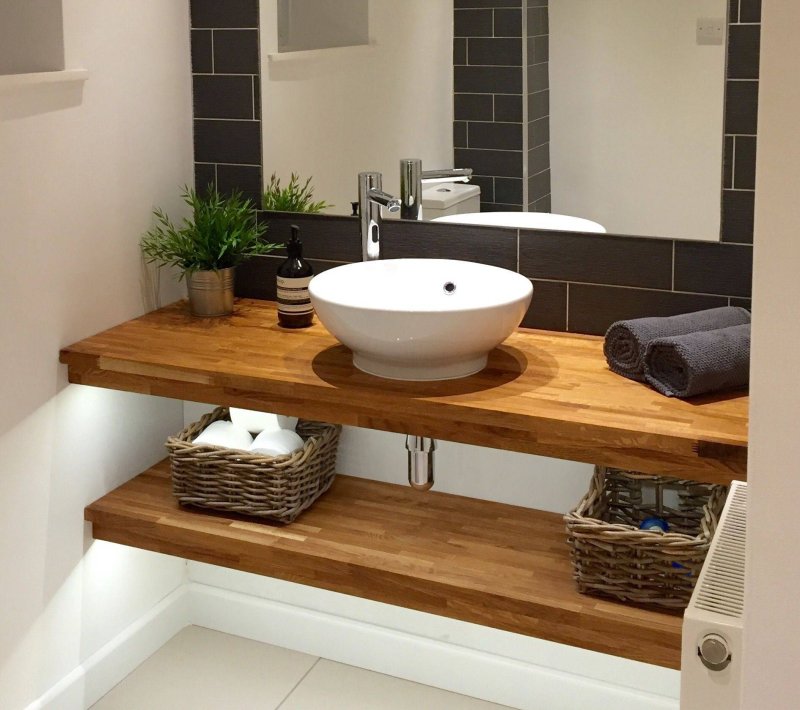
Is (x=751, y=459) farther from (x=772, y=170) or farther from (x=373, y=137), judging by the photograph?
(x=373, y=137)

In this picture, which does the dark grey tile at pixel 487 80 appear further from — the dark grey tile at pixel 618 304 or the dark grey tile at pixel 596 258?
the dark grey tile at pixel 618 304

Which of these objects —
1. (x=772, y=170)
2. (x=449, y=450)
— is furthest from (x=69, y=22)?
(x=772, y=170)

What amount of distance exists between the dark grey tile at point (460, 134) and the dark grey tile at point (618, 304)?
434 millimetres

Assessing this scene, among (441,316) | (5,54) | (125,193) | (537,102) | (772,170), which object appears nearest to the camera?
(772,170)

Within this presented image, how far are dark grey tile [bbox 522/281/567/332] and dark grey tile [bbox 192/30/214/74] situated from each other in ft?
3.51

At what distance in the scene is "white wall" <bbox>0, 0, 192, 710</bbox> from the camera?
2.42 meters

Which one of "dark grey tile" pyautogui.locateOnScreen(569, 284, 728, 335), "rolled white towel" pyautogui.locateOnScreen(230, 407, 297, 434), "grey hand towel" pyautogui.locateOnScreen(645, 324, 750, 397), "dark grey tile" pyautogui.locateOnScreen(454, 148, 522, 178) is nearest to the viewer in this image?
"grey hand towel" pyautogui.locateOnScreen(645, 324, 750, 397)

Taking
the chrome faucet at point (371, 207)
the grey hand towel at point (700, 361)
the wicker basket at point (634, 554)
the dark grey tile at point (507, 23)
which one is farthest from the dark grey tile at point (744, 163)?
the chrome faucet at point (371, 207)

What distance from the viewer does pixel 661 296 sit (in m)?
2.55

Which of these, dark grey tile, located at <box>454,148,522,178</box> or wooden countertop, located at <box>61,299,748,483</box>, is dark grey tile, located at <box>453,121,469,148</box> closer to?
dark grey tile, located at <box>454,148,522,178</box>

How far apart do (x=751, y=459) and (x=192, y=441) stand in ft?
6.13

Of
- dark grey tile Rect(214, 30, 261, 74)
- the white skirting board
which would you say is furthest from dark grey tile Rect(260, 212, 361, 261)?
the white skirting board

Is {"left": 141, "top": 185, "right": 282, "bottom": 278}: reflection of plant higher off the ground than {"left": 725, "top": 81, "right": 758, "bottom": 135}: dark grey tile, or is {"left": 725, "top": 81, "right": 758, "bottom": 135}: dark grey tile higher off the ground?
{"left": 725, "top": 81, "right": 758, "bottom": 135}: dark grey tile

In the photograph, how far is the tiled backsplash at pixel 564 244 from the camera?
2.41m
